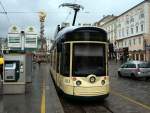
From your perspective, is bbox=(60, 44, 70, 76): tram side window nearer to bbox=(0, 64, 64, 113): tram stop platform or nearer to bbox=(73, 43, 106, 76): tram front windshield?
bbox=(73, 43, 106, 76): tram front windshield

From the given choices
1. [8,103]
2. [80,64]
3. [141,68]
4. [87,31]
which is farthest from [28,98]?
[141,68]

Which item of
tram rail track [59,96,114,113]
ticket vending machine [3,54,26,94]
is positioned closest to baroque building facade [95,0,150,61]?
ticket vending machine [3,54,26,94]

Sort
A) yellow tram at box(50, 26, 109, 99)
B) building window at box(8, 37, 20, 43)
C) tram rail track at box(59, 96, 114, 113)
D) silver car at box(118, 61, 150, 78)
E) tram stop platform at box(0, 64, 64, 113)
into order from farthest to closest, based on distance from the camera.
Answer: silver car at box(118, 61, 150, 78), building window at box(8, 37, 20, 43), yellow tram at box(50, 26, 109, 99), tram rail track at box(59, 96, 114, 113), tram stop platform at box(0, 64, 64, 113)

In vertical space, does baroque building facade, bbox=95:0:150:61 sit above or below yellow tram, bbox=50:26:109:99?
above

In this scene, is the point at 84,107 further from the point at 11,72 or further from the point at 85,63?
the point at 11,72

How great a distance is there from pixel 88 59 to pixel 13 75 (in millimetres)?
3920

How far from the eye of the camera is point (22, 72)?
56.9ft

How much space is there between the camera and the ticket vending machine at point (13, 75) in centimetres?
1689

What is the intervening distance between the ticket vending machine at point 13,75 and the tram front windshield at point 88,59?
10.9 feet

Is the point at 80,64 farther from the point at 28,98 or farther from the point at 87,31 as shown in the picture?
the point at 28,98

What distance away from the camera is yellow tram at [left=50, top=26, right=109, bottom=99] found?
578 inches

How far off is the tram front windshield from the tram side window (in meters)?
0.29

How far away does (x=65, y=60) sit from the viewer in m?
15.5

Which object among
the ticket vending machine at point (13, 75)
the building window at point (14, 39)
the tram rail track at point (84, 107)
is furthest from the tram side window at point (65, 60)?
the building window at point (14, 39)
